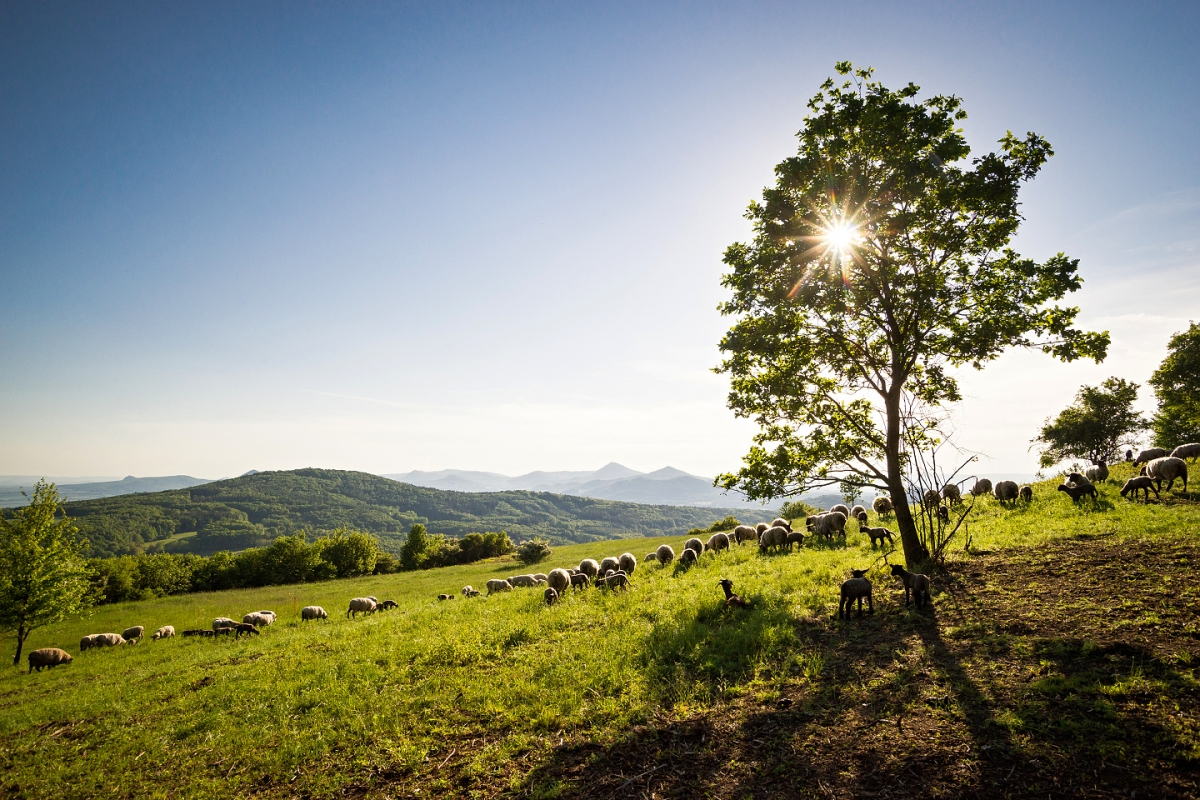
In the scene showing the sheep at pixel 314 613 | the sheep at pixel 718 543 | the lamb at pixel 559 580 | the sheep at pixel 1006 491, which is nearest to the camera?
the sheep at pixel 1006 491

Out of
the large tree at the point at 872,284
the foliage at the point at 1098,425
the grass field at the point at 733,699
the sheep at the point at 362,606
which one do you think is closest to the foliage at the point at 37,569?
the grass field at the point at 733,699

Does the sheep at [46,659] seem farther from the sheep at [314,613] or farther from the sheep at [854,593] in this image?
the sheep at [854,593]

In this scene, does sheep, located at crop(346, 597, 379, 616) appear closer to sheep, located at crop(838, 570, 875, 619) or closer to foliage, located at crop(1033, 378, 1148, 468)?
sheep, located at crop(838, 570, 875, 619)

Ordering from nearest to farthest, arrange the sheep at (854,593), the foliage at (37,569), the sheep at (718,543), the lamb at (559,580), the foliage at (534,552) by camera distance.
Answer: the sheep at (854,593)
the lamb at (559,580)
the foliage at (37,569)
the sheep at (718,543)
the foliage at (534,552)

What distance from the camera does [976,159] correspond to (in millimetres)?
13688

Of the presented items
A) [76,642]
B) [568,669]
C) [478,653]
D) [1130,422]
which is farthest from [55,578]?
[1130,422]

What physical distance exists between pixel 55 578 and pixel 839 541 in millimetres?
43990

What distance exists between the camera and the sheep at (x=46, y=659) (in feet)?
77.9

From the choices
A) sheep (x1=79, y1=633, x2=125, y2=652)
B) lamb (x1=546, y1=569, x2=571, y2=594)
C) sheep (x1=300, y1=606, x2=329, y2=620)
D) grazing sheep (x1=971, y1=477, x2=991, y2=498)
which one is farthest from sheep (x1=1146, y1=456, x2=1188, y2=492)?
sheep (x1=79, y1=633, x2=125, y2=652)

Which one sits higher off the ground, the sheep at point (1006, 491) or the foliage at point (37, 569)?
the sheep at point (1006, 491)

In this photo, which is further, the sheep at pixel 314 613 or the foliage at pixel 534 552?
the foliage at pixel 534 552

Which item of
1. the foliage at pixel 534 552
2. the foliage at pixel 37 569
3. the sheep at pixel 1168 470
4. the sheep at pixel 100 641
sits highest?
the sheep at pixel 1168 470

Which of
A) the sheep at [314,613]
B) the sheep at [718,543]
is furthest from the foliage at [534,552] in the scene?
the sheep at [718,543]

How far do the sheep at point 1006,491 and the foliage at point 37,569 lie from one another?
52.0m
